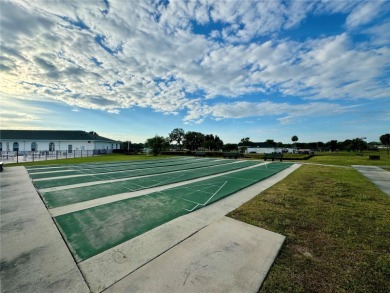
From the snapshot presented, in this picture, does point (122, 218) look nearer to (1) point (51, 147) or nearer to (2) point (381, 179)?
(2) point (381, 179)

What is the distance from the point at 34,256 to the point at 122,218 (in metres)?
2.12

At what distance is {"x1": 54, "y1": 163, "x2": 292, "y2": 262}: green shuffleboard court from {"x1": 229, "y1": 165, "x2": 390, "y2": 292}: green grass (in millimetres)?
1964

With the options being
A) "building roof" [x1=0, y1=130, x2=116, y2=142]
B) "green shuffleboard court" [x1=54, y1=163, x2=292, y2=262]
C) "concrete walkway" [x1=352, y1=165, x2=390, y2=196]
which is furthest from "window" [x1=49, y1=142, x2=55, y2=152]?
"concrete walkway" [x1=352, y1=165, x2=390, y2=196]

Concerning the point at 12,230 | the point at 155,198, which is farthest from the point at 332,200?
the point at 12,230

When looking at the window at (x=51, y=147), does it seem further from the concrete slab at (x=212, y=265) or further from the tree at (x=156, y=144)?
the concrete slab at (x=212, y=265)

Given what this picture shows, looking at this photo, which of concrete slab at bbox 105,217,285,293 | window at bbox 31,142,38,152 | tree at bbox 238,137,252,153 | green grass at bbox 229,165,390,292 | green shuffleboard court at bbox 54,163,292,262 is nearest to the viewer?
concrete slab at bbox 105,217,285,293

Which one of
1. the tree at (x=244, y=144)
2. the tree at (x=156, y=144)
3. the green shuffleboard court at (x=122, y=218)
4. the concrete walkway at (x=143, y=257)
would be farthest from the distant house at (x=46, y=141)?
→ the tree at (x=244, y=144)

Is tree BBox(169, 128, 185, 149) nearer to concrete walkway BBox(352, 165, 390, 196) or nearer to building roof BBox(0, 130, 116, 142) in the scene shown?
building roof BBox(0, 130, 116, 142)

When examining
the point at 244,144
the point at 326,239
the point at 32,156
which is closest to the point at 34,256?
the point at 326,239

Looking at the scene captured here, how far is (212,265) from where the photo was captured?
3.25 meters

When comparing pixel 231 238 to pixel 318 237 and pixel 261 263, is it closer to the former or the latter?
pixel 261 263

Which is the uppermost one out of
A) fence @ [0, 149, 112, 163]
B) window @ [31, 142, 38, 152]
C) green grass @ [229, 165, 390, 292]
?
window @ [31, 142, 38, 152]

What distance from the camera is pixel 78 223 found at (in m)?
5.07

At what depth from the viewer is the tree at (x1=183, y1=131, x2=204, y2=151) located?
87.8 m
